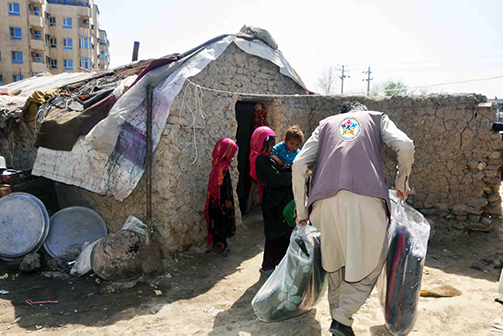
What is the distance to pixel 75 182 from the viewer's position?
175 inches

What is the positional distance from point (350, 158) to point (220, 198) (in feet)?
7.67

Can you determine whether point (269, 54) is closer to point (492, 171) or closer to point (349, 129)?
point (492, 171)

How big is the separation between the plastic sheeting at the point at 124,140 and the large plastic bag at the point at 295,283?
93.3 inches

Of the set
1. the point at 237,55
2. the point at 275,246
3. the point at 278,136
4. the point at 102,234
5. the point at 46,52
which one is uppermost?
the point at 46,52

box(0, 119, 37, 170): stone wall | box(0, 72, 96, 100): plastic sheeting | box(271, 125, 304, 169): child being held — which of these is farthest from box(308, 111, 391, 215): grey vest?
box(0, 72, 96, 100): plastic sheeting

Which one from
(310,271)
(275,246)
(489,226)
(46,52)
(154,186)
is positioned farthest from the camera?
(46,52)

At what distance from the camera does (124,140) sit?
4.15 m

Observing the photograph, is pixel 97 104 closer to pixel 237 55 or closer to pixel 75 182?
pixel 75 182

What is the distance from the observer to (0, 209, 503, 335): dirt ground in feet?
8.45

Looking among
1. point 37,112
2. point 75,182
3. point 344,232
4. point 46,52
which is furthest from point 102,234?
point 46,52

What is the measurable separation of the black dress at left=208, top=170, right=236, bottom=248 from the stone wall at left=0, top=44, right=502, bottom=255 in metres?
0.35

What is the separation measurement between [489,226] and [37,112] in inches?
269

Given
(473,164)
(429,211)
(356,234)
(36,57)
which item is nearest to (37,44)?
(36,57)

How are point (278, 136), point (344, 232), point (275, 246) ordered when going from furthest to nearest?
point (278, 136) < point (275, 246) < point (344, 232)
